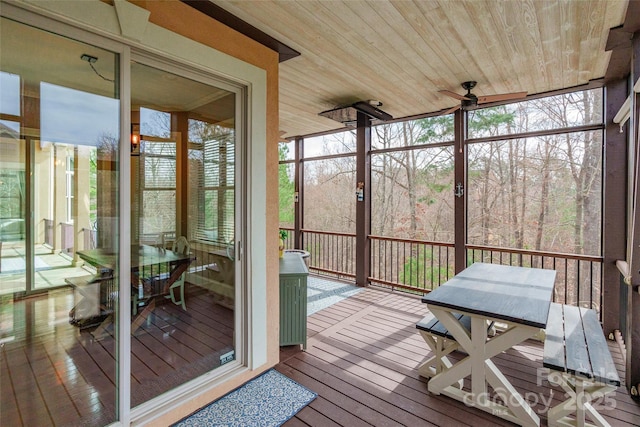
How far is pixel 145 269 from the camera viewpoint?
7.40 ft

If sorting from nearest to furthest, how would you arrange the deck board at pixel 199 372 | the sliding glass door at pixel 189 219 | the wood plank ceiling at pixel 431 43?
1. the deck board at pixel 199 372
2. the wood plank ceiling at pixel 431 43
3. the sliding glass door at pixel 189 219

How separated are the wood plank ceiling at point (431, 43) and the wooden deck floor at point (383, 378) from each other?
287cm

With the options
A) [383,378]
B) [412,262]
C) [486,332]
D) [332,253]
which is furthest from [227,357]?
[412,262]

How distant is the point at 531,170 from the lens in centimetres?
445

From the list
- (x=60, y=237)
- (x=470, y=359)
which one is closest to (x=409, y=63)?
(x=470, y=359)

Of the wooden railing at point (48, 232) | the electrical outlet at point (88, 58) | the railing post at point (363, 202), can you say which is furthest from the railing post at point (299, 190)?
the electrical outlet at point (88, 58)

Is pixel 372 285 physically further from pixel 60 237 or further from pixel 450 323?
pixel 60 237

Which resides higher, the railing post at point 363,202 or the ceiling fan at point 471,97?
the ceiling fan at point 471,97

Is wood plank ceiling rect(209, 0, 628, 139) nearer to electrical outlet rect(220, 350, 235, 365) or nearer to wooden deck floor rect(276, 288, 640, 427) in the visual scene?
electrical outlet rect(220, 350, 235, 365)

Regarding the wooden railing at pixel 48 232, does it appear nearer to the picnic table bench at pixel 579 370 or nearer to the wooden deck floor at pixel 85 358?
the wooden deck floor at pixel 85 358

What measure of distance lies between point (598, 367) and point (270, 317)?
2271 mm

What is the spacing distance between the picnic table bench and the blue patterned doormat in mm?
1659

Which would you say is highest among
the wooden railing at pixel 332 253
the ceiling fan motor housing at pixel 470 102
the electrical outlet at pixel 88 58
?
the ceiling fan motor housing at pixel 470 102

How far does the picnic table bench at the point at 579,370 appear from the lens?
67.9 inches
